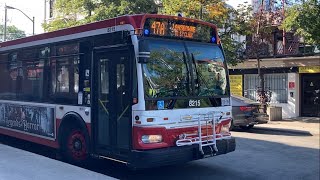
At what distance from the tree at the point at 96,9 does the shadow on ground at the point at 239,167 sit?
33.1 feet

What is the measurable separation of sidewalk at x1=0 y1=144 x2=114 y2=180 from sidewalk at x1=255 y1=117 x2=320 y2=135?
38.2ft

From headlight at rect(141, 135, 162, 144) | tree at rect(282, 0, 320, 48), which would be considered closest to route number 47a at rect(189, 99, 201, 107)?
headlight at rect(141, 135, 162, 144)

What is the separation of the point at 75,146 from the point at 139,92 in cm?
259

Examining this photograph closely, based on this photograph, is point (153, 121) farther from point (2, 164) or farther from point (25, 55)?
point (25, 55)

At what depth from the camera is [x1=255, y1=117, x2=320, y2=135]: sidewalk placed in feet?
55.3

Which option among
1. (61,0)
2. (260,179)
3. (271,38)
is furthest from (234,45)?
(260,179)

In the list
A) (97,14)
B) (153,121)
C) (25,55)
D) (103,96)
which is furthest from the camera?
(97,14)

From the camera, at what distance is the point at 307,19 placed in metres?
16.1

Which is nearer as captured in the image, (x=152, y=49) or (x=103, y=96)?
(x=152, y=49)

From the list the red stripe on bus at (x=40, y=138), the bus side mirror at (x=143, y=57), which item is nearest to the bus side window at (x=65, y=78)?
the red stripe on bus at (x=40, y=138)

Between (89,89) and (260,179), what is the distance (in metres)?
3.81

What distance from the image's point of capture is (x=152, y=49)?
7.20 m

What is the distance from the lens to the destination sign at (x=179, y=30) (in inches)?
291

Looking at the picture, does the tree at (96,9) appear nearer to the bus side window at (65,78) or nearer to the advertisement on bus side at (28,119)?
the advertisement on bus side at (28,119)
